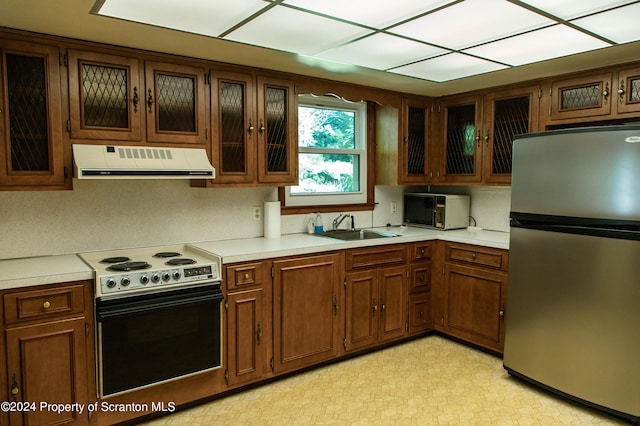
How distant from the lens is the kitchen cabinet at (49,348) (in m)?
2.26

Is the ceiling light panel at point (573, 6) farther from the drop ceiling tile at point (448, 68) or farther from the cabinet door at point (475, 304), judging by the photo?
the cabinet door at point (475, 304)

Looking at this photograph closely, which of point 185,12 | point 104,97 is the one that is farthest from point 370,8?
point 104,97

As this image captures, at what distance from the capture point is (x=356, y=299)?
352 centimetres

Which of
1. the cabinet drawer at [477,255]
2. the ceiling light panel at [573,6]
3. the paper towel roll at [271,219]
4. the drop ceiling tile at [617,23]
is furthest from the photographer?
the paper towel roll at [271,219]

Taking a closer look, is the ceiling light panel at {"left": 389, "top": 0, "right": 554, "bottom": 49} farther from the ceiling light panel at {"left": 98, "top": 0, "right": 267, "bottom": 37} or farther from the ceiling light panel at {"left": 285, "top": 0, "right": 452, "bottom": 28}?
the ceiling light panel at {"left": 98, "top": 0, "right": 267, "bottom": 37}

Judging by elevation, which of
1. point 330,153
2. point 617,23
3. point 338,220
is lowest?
point 338,220

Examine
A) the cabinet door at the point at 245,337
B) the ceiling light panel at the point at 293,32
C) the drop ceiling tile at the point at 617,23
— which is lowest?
the cabinet door at the point at 245,337

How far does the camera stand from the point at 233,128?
3.20m

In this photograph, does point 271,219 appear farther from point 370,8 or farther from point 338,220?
point 370,8

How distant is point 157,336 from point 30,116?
4.63 feet

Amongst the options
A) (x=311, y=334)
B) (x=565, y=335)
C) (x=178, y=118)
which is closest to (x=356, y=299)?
(x=311, y=334)

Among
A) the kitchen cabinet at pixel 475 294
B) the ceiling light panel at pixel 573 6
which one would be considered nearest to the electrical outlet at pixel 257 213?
the kitchen cabinet at pixel 475 294

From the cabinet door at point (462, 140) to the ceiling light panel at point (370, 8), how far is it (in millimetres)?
1956

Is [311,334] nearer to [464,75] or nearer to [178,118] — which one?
[178,118]
